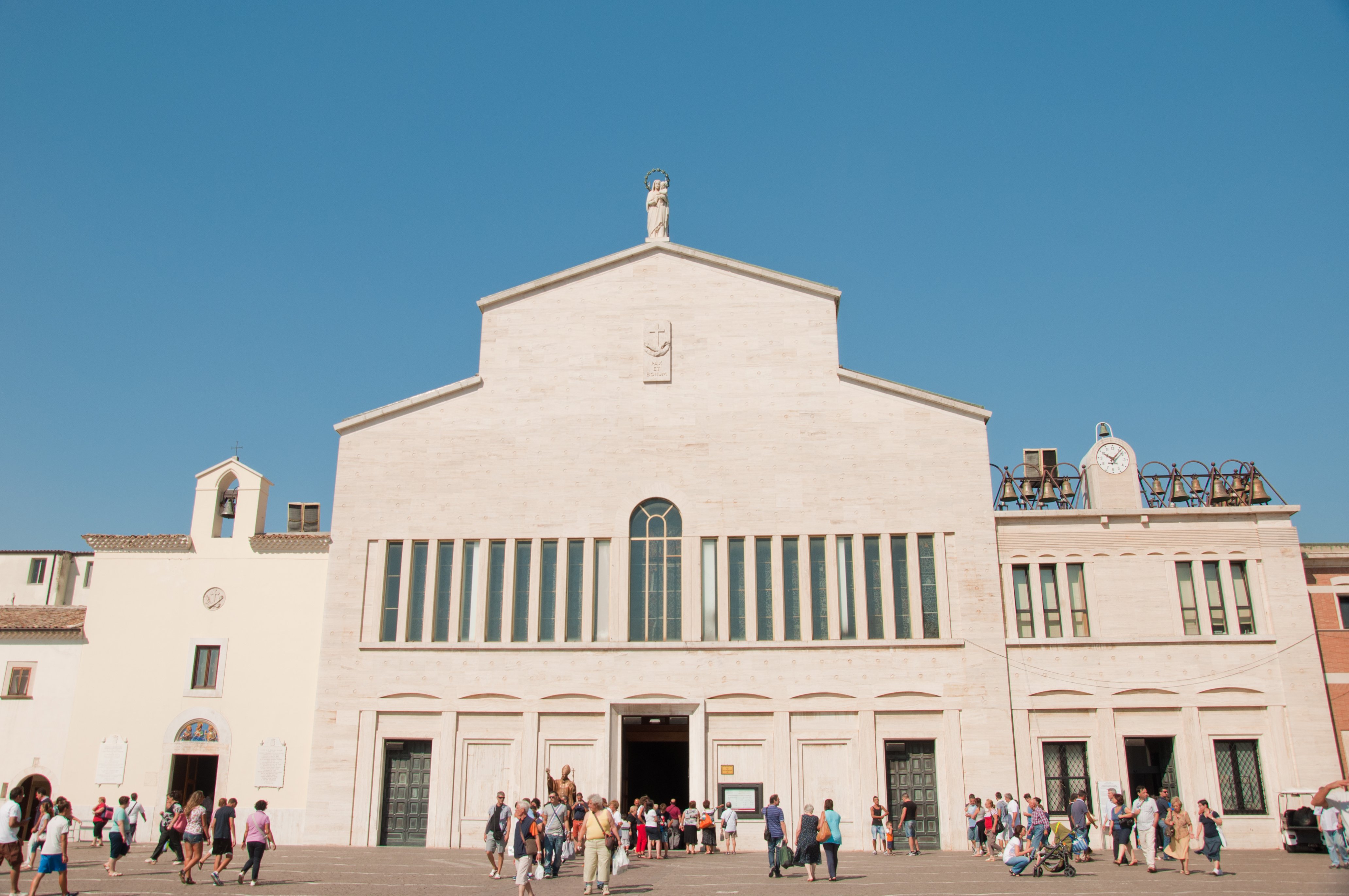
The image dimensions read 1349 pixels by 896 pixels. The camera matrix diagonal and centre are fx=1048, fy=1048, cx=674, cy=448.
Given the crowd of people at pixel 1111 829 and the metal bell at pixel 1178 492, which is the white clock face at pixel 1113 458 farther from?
the crowd of people at pixel 1111 829

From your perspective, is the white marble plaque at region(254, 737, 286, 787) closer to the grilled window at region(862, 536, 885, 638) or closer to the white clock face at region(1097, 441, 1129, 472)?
the grilled window at region(862, 536, 885, 638)

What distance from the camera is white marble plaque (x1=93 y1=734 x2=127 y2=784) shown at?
2855 cm

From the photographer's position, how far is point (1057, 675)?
2762 centimetres

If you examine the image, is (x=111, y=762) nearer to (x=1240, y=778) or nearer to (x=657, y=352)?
(x=657, y=352)

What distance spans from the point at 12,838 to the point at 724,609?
54.7 feet

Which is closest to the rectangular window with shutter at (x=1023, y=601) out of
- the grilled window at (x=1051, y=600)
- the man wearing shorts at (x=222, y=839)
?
the grilled window at (x=1051, y=600)

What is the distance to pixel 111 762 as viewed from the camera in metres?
28.7

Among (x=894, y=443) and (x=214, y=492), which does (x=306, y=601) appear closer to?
(x=214, y=492)

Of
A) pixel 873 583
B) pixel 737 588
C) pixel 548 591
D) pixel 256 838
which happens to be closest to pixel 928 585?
pixel 873 583

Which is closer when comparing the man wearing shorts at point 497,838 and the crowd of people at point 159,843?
the crowd of people at point 159,843

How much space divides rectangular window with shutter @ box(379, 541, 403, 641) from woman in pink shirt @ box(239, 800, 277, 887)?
919 centimetres

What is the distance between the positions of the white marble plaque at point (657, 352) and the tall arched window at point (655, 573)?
3710 millimetres

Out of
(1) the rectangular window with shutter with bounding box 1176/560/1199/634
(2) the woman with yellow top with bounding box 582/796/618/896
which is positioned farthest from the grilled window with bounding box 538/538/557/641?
(1) the rectangular window with shutter with bounding box 1176/560/1199/634

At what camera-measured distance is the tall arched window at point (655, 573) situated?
94.0ft
